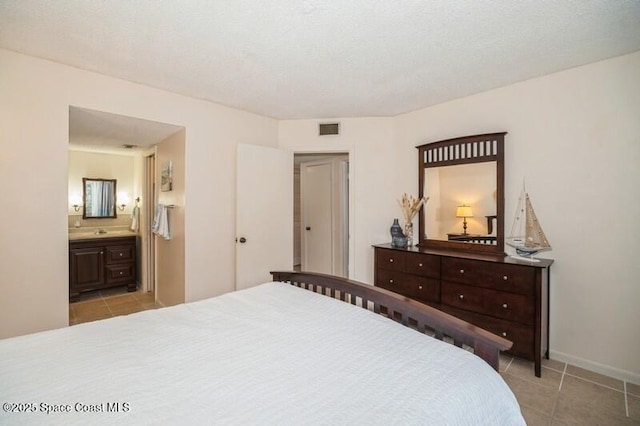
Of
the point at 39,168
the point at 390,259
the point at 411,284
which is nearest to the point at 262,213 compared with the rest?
the point at 390,259

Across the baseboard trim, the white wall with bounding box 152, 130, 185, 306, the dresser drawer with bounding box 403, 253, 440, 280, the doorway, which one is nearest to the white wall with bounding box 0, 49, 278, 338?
the white wall with bounding box 152, 130, 185, 306

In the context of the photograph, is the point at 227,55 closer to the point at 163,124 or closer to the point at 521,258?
the point at 163,124

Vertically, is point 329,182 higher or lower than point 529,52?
lower

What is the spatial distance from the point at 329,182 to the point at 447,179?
220cm

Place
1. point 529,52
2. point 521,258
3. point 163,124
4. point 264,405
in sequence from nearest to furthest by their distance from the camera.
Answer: point 264,405 < point 529,52 < point 521,258 < point 163,124

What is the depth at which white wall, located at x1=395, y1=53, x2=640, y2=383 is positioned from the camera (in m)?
2.20

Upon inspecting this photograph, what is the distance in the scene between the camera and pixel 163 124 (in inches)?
117

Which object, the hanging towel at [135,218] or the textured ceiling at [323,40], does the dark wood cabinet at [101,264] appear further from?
the textured ceiling at [323,40]

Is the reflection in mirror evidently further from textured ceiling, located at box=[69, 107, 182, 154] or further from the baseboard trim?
textured ceiling, located at box=[69, 107, 182, 154]

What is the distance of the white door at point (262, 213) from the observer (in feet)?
10.9

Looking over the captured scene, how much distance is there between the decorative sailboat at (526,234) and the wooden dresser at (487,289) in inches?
5.3

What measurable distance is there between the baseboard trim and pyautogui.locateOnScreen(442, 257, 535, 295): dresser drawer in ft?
2.48

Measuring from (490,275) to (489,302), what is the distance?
219 mm

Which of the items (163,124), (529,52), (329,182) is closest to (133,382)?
(163,124)
